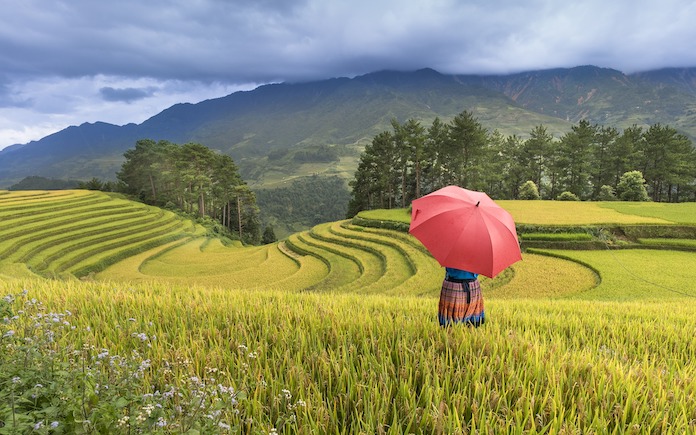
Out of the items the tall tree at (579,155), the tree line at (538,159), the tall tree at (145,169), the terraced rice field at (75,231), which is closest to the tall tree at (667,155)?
the tree line at (538,159)

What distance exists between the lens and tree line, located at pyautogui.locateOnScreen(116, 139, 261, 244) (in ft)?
171

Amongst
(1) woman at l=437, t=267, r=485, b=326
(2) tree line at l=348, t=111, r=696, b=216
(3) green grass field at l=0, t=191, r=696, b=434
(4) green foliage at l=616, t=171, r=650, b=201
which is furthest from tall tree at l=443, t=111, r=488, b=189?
(1) woman at l=437, t=267, r=485, b=326

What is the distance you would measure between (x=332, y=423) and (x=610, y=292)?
1764 centimetres

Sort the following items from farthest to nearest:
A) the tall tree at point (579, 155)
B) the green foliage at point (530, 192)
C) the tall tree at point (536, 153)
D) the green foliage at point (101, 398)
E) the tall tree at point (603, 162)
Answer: the tall tree at point (536, 153) < the tall tree at point (603, 162) < the tall tree at point (579, 155) < the green foliage at point (530, 192) < the green foliage at point (101, 398)

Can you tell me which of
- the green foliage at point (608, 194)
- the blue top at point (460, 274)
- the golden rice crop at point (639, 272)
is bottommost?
the golden rice crop at point (639, 272)

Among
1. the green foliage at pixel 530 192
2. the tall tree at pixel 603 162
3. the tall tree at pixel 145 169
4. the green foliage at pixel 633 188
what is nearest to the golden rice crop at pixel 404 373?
the green foliage at pixel 633 188

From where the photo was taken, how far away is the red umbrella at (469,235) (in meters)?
3.60

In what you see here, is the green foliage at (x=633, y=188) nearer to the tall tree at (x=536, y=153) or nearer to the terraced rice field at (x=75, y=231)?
the tall tree at (x=536, y=153)

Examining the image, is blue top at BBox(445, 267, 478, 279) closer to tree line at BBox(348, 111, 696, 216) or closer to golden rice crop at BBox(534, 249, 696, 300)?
golden rice crop at BBox(534, 249, 696, 300)

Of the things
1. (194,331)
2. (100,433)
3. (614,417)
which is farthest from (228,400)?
(614,417)

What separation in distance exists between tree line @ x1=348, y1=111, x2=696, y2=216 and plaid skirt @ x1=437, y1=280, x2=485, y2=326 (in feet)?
143

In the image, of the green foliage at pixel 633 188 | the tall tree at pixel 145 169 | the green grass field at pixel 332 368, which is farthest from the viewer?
the tall tree at pixel 145 169

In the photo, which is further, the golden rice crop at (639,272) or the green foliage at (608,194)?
the green foliage at (608,194)

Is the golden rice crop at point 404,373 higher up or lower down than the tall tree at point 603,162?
lower down
